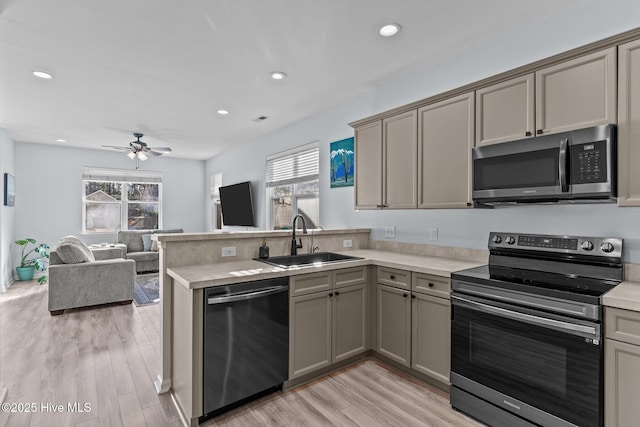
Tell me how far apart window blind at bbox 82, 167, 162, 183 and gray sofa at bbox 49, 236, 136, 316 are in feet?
10.2

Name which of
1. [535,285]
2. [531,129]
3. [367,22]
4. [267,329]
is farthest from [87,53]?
[535,285]

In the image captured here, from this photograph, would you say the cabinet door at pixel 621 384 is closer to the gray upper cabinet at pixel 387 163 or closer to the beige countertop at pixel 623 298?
the beige countertop at pixel 623 298

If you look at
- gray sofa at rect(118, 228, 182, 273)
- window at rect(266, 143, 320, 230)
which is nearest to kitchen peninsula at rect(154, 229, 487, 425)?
window at rect(266, 143, 320, 230)

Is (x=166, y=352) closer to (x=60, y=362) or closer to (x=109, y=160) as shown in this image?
(x=60, y=362)

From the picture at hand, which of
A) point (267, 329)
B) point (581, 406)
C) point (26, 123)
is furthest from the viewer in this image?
point (26, 123)

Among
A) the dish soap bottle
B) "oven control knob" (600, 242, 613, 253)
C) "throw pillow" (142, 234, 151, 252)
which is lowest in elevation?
"throw pillow" (142, 234, 151, 252)

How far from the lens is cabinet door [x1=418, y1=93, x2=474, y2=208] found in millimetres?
2443

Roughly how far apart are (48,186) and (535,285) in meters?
8.35

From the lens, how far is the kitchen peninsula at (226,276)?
196 centimetres

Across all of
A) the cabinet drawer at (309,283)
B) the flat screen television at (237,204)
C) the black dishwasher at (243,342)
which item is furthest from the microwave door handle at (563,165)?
the flat screen television at (237,204)

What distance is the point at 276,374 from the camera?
7.54 feet

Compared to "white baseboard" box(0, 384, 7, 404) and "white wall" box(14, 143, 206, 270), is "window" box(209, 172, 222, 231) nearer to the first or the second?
"white wall" box(14, 143, 206, 270)

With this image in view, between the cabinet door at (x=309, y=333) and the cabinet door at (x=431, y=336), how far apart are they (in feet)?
2.19

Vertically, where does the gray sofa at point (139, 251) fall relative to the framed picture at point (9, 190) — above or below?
below
